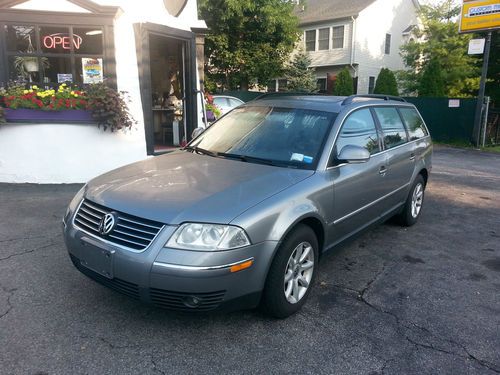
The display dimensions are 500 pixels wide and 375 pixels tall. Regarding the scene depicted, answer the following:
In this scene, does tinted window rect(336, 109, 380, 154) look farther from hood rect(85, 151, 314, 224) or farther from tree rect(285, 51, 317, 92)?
tree rect(285, 51, 317, 92)

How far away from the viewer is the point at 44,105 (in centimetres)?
704

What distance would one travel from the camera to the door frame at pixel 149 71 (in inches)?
301

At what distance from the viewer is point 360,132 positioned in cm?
416

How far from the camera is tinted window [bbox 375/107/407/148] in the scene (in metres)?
4.66

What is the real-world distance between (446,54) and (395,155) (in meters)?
19.3

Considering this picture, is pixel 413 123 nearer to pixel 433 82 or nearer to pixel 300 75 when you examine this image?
pixel 433 82

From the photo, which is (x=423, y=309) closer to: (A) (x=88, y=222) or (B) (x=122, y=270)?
(B) (x=122, y=270)

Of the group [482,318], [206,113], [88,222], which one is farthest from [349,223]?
[206,113]

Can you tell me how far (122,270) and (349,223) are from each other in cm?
210

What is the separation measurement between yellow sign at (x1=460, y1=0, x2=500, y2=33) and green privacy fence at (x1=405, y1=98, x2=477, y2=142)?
8.23 feet

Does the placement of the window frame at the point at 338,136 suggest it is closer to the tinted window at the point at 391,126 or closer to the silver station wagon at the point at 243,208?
the silver station wagon at the point at 243,208

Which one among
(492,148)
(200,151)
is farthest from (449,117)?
(200,151)

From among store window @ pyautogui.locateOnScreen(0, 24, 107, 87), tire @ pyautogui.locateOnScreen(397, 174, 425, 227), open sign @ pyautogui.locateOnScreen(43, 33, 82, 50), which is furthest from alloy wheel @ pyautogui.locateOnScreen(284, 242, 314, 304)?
open sign @ pyautogui.locateOnScreen(43, 33, 82, 50)

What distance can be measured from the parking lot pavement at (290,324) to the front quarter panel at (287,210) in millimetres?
743
